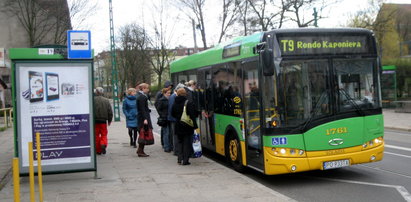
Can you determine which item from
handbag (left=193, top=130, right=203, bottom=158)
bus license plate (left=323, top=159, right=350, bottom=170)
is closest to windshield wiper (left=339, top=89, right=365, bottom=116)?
bus license plate (left=323, top=159, right=350, bottom=170)

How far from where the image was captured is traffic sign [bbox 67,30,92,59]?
792 cm

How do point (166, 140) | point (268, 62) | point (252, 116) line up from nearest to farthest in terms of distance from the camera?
point (268, 62), point (252, 116), point (166, 140)

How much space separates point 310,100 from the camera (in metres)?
7.42

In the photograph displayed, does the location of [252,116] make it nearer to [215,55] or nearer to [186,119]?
[186,119]

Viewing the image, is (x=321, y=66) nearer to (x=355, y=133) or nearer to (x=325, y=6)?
(x=355, y=133)

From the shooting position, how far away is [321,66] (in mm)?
7555

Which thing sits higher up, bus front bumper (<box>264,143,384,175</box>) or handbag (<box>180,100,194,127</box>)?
handbag (<box>180,100,194,127</box>)

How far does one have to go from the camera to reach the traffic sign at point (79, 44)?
7920mm

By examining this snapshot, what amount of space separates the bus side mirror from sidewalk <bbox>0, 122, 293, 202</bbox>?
192 cm

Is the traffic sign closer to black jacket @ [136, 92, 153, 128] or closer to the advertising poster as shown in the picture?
the advertising poster

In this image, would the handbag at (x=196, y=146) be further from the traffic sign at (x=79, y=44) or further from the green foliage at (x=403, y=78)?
the green foliage at (x=403, y=78)

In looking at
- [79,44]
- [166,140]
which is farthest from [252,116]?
[166,140]

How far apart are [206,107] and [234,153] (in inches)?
85.1

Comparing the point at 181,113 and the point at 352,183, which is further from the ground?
the point at 181,113
